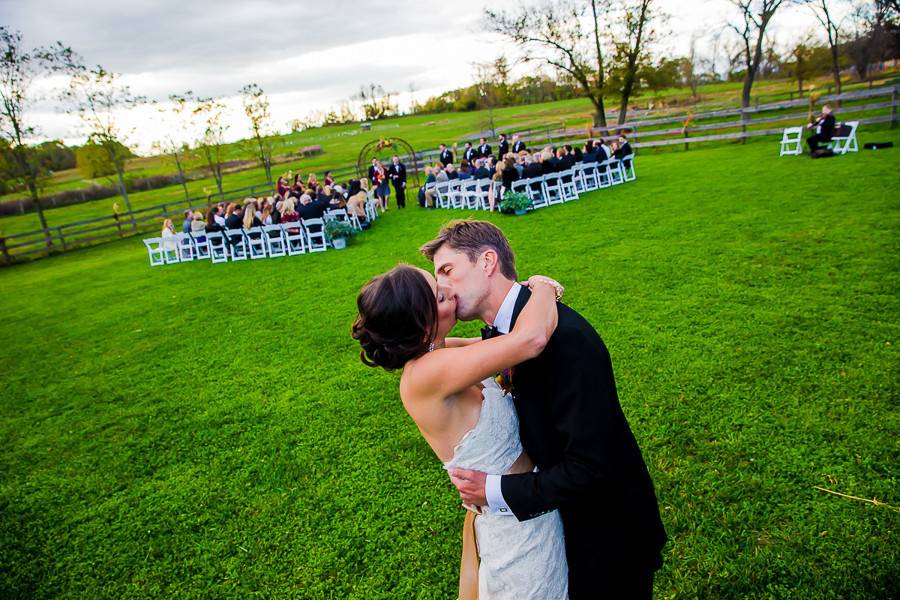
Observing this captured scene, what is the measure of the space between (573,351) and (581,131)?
30629 mm

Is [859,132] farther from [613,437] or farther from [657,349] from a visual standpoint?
[613,437]

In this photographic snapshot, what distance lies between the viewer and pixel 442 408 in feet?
5.77

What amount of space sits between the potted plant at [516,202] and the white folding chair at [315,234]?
17.0ft

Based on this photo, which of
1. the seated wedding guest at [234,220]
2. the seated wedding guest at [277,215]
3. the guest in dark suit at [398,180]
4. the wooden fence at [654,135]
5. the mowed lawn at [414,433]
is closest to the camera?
the mowed lawn at [414,433]

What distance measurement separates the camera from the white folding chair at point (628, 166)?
1638 centimetres

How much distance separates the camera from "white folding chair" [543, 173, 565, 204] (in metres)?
14.5

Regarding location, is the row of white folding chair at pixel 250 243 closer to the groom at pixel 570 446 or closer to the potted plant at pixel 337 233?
the potted plant at pixel 337 233

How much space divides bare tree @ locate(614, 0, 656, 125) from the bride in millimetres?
28605

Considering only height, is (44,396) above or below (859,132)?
below

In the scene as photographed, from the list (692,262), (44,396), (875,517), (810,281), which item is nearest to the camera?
(875,517)

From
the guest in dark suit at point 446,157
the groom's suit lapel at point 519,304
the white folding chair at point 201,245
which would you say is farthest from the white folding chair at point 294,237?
the groom's suit lapel at point 519,304

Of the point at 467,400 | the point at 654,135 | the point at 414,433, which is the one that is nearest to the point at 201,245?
the point at 414,433

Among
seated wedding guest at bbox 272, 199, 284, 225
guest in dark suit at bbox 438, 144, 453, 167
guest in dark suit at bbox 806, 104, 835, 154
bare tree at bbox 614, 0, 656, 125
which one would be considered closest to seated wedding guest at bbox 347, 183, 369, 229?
seated wedding guest at bbox 272, 199, 284, 225

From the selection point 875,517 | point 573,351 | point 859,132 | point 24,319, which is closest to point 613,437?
point 573,351
